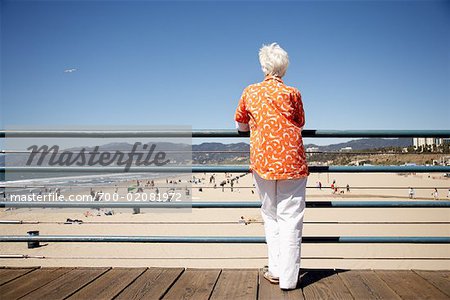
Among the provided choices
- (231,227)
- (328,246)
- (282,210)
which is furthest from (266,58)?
(231,227)

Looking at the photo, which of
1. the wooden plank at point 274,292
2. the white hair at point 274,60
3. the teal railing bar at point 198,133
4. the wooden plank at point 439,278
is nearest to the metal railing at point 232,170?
the teal railing bar at point 198,133

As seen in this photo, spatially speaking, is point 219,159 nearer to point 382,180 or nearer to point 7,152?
point 7,152

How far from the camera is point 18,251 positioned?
13773mm

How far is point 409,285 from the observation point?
2.68m

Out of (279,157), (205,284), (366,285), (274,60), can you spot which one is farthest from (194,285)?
(274,60)

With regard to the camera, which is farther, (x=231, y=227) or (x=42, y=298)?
(x=231, y=227)

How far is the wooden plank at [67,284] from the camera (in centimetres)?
260

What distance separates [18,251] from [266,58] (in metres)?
14.2

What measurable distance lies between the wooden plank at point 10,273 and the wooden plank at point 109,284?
691mm

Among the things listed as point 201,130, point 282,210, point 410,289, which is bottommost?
point 410,289

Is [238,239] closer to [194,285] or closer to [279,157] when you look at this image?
[194,285]

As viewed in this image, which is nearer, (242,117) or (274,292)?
(274,292)

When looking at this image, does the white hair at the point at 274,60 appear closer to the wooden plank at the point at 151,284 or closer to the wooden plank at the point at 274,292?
the wooden plank at the point at 274,292

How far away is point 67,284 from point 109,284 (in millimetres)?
313
